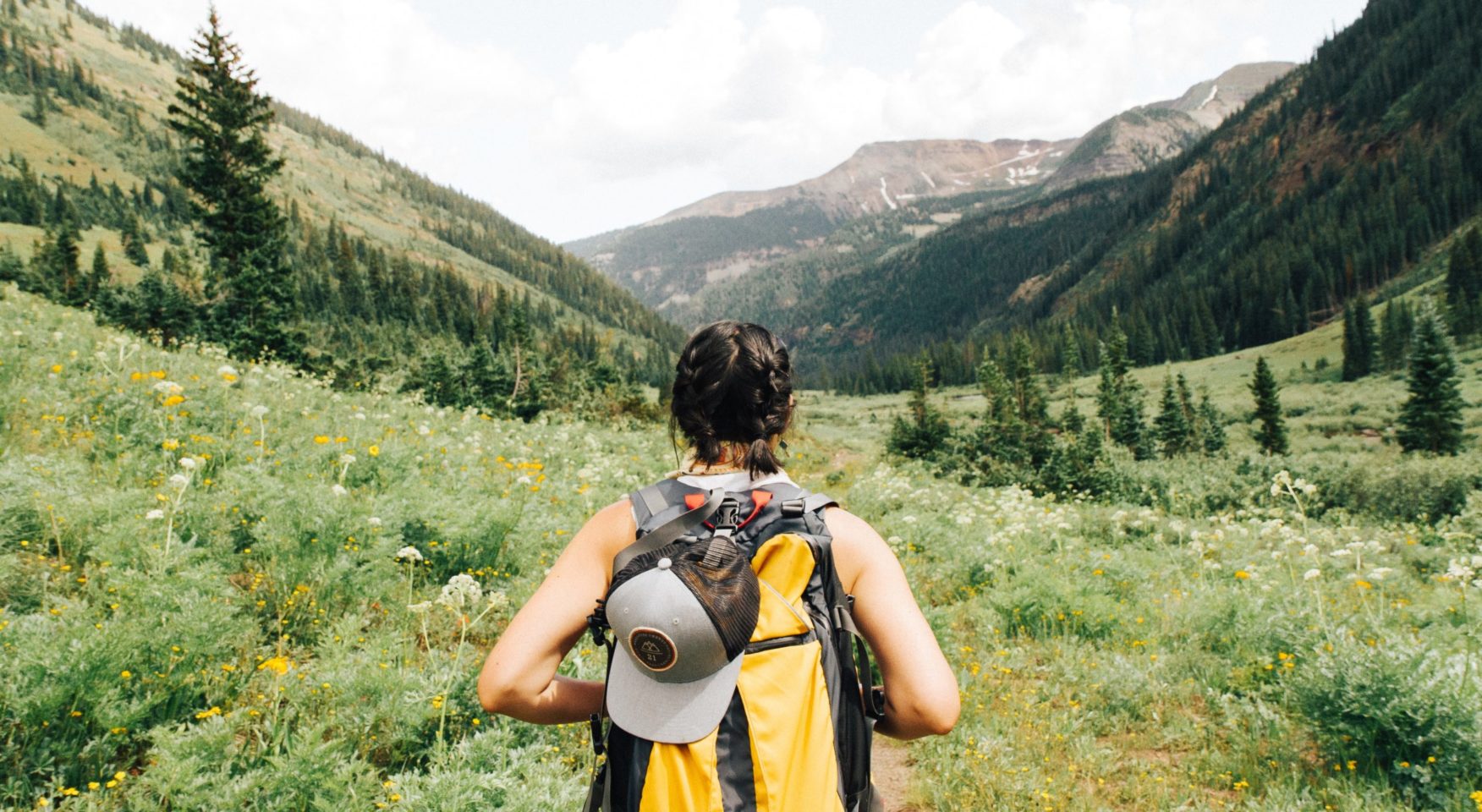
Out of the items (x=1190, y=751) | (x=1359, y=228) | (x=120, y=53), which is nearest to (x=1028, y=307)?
(x=1359, y=228)

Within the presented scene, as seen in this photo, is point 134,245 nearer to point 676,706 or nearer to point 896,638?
point 676,706

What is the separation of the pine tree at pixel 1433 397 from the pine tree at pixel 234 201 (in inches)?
1980

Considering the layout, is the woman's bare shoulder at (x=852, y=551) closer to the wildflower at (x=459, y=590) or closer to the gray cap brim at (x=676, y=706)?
the gray cap brim at (x=676, y=706)

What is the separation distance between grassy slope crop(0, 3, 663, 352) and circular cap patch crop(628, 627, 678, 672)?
91.4 m

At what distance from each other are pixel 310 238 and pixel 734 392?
135 meters

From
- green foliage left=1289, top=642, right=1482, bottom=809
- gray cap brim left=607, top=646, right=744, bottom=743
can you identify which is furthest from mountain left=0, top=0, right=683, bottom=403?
green foliage left=1289, top=642, right=1482, bottom=809

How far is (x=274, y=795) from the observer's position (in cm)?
304

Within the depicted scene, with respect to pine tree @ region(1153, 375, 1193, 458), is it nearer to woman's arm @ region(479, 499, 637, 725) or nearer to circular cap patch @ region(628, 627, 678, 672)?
woman's arm @ region(479, 499, 637, 725)

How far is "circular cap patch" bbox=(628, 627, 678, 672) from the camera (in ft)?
5.26

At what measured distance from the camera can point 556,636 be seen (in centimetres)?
202

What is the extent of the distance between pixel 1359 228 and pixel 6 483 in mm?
146303

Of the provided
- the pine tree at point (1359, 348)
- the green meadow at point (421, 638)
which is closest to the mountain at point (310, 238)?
the green meadow at point (421, 638)

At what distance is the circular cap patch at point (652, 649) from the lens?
1.60 metres

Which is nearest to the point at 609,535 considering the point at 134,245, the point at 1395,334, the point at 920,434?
the point at 920,434
